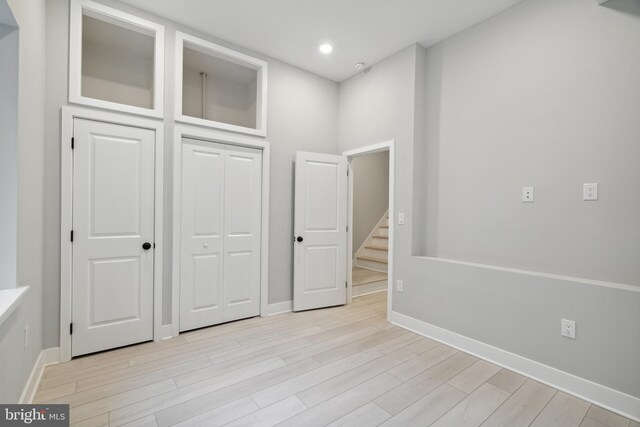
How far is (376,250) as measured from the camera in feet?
19.5

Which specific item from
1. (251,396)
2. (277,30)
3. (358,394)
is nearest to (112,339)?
(251,396)

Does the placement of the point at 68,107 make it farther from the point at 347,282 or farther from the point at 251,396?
the point at 347,282

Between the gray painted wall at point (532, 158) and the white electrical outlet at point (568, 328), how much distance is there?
0.04 m

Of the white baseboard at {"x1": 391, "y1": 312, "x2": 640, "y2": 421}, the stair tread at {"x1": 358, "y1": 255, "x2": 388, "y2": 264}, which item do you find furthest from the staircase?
the white baseboard at {"x1": 391, "y1": 312, "x2": 640, "y2": 421}

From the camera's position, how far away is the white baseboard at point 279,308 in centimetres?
352

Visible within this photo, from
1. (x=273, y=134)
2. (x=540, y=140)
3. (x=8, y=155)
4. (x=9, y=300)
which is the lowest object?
(x=9, y=300)

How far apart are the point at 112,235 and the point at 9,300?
109 centimetres

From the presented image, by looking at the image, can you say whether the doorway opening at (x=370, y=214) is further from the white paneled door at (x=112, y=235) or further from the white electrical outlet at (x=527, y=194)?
the white paneled door at (x=112, y=235)

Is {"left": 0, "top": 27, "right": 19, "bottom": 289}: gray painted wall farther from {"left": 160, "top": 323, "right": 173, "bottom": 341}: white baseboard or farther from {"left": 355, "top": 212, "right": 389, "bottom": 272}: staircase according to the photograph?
{"left": 355, "top": 212, "right": 389, "bottom": 272}: staircase

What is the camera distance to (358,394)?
1990 mm

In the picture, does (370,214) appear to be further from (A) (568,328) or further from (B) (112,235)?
(B) (112,235)

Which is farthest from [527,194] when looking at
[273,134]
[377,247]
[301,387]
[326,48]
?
[377,247]

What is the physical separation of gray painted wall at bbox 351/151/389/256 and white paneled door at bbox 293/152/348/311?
227 cm

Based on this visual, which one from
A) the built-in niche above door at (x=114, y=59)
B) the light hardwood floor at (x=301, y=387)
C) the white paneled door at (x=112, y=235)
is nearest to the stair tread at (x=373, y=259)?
the light hardwood floor at (x=301, y=387)
